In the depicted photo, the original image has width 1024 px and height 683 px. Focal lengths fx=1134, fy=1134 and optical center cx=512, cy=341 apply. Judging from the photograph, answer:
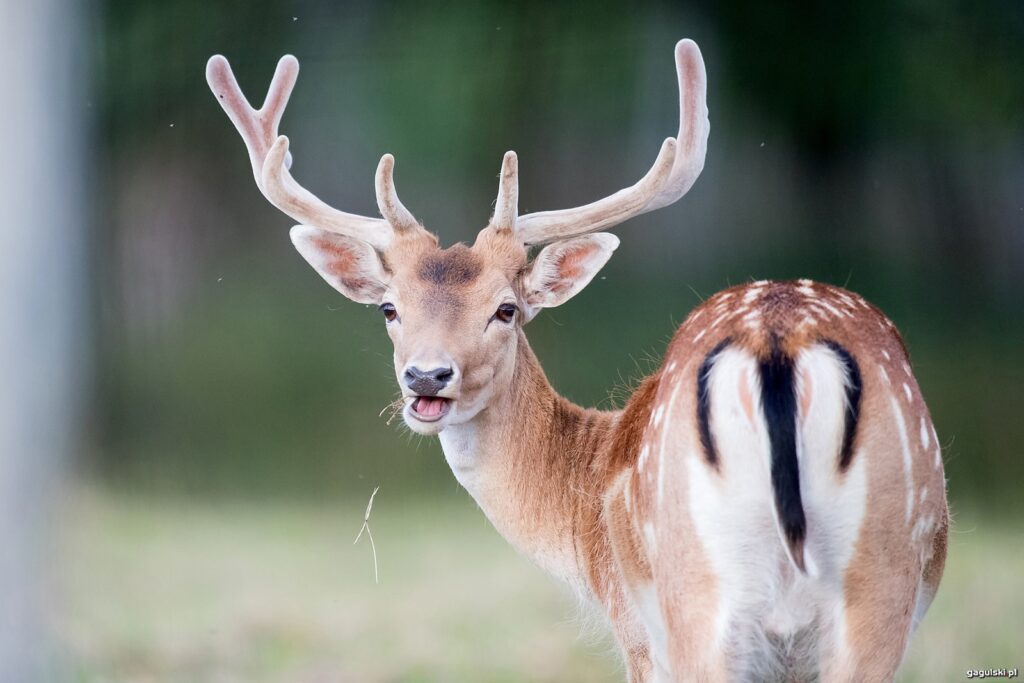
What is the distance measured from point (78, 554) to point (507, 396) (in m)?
2.61

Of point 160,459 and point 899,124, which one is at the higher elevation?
point 899,124

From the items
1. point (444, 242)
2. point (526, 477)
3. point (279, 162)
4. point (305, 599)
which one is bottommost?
point (305, 599)

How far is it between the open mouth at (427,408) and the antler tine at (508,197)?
72 cm

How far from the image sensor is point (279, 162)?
386 cm

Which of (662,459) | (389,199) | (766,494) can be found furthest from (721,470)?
(389,199)

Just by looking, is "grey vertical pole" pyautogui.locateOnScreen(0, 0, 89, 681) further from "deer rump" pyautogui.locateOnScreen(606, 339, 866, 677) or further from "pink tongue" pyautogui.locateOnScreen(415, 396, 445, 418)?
"deer rump" pyautogui.locateOnScreen(606, 339, 866, 677)

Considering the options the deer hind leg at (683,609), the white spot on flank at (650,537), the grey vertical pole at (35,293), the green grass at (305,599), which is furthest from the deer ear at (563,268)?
the grey vertical pole at (35,293)

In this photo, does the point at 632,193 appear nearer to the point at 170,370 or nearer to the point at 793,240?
the point at 793,240

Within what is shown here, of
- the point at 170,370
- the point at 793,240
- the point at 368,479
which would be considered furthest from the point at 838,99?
the point at 170,370

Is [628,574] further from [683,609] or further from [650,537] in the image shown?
[683,609]

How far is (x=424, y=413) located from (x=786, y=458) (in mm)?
1302

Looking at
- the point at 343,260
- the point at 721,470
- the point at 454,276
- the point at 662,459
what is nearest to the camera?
the point at 721,470

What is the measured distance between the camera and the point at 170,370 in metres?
5.34

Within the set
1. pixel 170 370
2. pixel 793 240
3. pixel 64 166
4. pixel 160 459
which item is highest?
pixel 64 166
